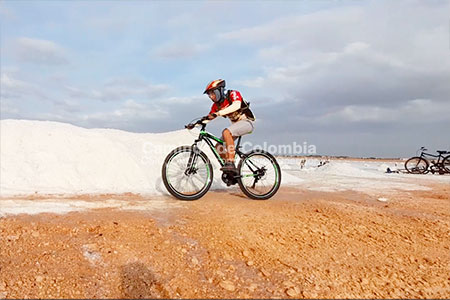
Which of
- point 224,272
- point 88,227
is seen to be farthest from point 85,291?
point 88,227

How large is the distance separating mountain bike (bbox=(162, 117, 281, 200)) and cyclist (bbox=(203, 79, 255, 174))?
0.20 m

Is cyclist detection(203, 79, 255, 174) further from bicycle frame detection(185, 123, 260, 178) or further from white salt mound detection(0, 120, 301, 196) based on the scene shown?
white salt mound detection(0, 120, 301, 196)

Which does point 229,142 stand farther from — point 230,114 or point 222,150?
point 230,114

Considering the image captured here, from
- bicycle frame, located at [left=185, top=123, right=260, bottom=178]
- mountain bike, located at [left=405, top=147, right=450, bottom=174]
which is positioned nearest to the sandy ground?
bicycle frame, located at [left=185, top=123, right=260, bottom=178]

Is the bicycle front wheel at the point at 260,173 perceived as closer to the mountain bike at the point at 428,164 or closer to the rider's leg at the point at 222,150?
the rider's leg at the point at 222,150

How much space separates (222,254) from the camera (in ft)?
9.64

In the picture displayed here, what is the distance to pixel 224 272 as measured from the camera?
8.44ft

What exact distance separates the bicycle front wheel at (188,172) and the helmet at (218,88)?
3.77 feet

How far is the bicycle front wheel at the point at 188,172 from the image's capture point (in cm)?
579

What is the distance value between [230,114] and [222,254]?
3.61m

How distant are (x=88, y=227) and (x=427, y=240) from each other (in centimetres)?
407

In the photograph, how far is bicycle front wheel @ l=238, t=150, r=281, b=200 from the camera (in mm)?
6281

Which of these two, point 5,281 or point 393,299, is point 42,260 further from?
point 393,299

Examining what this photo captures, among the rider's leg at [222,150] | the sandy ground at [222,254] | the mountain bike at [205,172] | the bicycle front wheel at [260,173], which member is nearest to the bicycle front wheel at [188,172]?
the mountain bike at [205,172]
